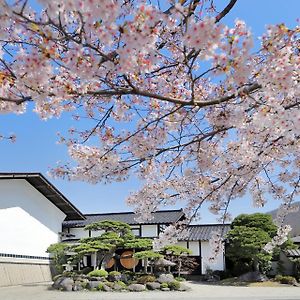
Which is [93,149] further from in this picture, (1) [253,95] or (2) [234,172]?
(1) [253,95]

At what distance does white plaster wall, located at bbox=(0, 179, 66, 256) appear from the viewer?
50.1 ft

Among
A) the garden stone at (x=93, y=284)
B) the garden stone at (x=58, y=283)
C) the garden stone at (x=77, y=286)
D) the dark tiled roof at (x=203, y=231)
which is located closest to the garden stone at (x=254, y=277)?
the dark tiled roof at (x=203, y=231)

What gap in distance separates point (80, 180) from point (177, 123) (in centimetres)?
132

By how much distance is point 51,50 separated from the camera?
2340 millimetres

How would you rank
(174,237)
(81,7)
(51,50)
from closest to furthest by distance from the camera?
(81,7) < (51,50) < (174,237)

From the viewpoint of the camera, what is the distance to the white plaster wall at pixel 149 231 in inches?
807

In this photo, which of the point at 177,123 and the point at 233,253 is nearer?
the point at 177,123

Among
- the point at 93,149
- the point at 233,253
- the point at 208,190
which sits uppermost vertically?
the point at 93,149

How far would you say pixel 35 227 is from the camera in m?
17.3

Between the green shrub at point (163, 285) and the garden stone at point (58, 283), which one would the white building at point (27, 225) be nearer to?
the garden stone at point (58, 283)

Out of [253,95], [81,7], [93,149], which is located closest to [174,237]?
[93,149]

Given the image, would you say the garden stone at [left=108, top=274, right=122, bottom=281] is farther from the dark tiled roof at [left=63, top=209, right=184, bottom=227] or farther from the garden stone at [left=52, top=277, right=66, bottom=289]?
the dark tiled roof at [left=63, top=209, right=184, bottom=227]

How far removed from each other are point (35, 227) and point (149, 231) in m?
5.73

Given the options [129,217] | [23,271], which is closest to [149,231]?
[129,217]
